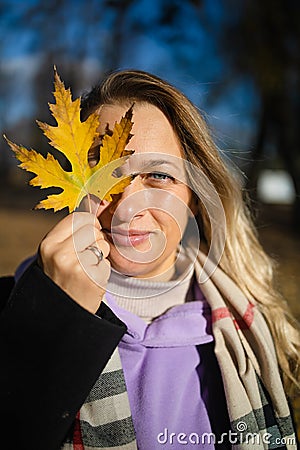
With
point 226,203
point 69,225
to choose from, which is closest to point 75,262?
point 69,225

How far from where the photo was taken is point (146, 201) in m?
1.39

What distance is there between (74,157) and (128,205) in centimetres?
19

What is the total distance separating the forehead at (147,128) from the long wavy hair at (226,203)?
0.09 ft

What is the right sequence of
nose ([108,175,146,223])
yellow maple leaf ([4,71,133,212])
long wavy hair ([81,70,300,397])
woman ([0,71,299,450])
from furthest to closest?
1. long wavy hair ([81,70,300,397])
2. nose ([108,175,146,223])
3. yellow maple leaf ([4,71,133,212])
4. woman ([0,71,299,450])

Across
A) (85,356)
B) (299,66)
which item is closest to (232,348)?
(85,356)

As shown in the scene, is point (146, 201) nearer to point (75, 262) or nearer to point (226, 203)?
point (75, 262)

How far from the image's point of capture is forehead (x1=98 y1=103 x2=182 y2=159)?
1.40 m

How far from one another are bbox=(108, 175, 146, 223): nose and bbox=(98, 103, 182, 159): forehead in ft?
0.29

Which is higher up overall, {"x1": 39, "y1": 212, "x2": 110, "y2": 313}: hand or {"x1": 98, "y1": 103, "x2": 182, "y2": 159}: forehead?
{"x1": 98, "y1": 103, "x2": 182, "y2": 159}: forehead

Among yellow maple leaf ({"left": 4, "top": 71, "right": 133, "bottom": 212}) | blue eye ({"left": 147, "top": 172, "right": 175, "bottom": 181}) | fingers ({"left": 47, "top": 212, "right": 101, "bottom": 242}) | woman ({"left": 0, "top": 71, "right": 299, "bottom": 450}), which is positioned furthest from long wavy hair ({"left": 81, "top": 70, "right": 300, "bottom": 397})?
fingers ({"left": 47, "top": 212, "right": 101, "bottom": 242})

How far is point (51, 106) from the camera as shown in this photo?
1.22 m

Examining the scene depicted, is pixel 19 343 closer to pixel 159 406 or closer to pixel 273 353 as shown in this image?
pixel 159 406

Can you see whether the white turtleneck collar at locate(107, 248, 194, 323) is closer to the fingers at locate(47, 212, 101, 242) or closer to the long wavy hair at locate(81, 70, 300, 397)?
the long wavy hair at locate(81, 70, 300, 397)

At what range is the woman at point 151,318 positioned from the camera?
1106 mm
